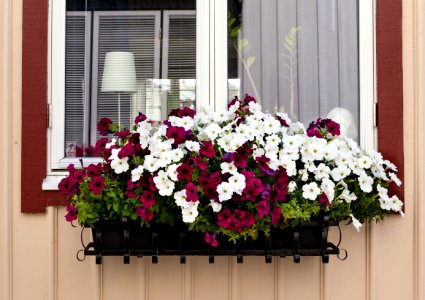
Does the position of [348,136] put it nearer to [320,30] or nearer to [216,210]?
[320,30]

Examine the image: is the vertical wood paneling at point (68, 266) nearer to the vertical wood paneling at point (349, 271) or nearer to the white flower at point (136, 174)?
the white flower at point (136, 174)

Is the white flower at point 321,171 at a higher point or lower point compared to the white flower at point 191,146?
lower

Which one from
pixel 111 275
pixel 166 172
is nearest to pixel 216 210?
pixel 166 172

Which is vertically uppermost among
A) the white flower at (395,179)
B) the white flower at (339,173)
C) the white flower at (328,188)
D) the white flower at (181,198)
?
the white flower at (339,173)

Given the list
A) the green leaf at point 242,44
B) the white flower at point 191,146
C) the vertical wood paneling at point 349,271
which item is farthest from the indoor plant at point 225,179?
the green leaf at point 242,44

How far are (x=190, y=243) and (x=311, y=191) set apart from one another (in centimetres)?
53

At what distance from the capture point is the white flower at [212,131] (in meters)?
2.70

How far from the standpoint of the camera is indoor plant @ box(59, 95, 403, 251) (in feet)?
8.50

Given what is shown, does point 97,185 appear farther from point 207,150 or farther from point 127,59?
point 127,59

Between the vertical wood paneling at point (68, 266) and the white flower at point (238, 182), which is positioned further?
the vertical wood paneling at point (68, 266)

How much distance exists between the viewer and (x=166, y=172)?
8.58 ft

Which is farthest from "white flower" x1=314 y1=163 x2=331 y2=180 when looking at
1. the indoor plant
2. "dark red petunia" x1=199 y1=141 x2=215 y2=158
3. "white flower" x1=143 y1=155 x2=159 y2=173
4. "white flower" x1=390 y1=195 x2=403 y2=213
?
"white flower" x1=143 y1=155 x2=159 y2=173

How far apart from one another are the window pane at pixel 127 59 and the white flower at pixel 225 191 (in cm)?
64
